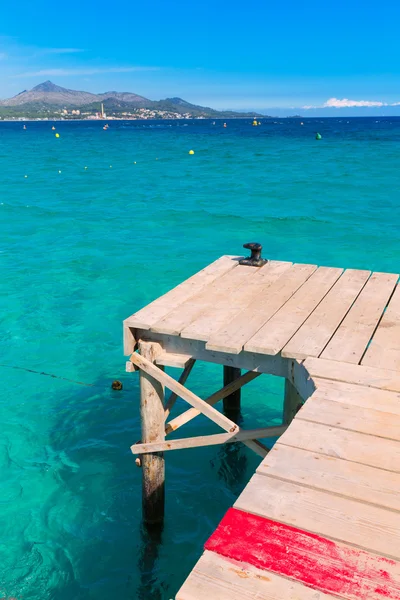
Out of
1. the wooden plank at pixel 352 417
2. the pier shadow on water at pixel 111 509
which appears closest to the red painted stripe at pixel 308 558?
the wooden plank at pixel 352 417

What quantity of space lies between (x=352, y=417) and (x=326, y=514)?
1082 mm

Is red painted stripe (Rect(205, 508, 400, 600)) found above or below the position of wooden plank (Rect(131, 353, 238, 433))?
above

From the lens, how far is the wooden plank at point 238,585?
2.44 m

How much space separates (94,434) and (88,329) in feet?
Answer: 14.2

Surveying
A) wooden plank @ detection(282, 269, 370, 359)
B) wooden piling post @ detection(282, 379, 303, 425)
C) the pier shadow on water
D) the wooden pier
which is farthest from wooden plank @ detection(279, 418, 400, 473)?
the pier shadow on water

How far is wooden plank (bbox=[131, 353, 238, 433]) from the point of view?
5215 mm

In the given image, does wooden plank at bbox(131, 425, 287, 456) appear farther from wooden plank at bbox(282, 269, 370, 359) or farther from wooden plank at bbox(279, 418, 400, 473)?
wooden plank at bbox(279, 418, 400, 473)

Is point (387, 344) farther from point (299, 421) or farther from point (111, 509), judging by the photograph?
point (111, 509)

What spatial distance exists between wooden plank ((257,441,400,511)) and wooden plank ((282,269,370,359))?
139 cm

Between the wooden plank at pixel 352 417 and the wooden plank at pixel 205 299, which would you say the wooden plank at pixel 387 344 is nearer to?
the wooden plank at pixel 352 417

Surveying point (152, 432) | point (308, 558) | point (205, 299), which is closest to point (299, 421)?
point (308, 558)

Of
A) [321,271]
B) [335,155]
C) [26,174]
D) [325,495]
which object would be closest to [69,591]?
[325,495]

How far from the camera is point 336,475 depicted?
3229 mm

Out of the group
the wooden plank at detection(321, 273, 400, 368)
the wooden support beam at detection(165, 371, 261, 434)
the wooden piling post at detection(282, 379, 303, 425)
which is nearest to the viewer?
the wooden plank at detection(321, 273, 400, 368)
